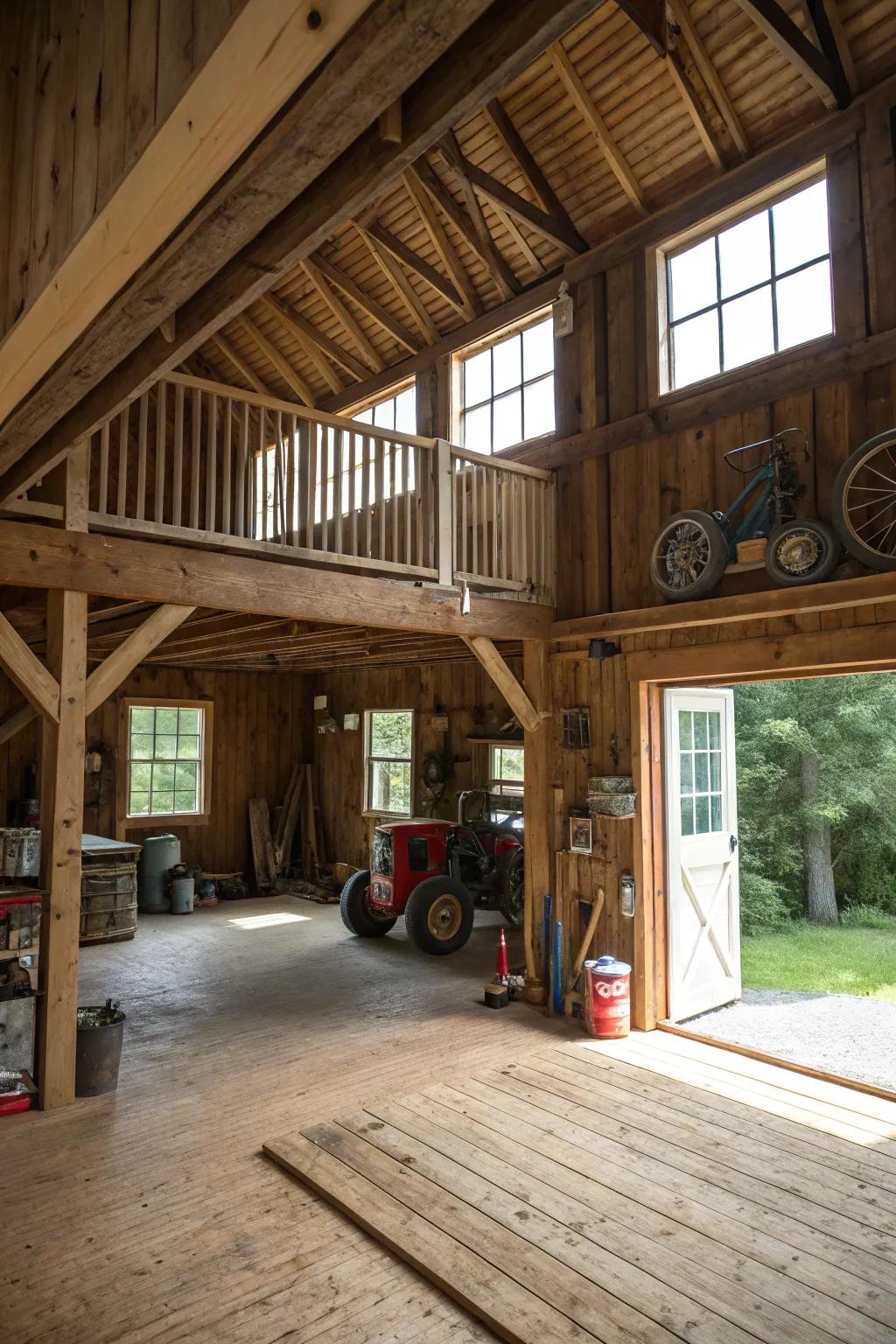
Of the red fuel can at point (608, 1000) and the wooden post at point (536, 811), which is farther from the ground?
the wooden post at point (536, 811)

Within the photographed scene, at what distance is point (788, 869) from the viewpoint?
36.5 feet

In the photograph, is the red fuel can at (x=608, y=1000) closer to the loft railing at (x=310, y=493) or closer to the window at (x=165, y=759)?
the loft railing at (x=310, y=493)

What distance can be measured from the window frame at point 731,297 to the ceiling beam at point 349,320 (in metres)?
3.65

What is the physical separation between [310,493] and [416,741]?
18.2 ft

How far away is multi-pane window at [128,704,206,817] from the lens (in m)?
10.7

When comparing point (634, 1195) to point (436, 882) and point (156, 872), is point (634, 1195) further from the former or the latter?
point (156, 872)

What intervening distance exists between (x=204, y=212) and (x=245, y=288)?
37cm

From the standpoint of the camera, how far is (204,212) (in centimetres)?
156

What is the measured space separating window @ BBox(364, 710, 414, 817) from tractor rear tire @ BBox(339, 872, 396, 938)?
7.54 ft

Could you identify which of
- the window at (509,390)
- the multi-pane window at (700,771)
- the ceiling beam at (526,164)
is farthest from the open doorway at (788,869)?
the ceiling beam at (526,164)

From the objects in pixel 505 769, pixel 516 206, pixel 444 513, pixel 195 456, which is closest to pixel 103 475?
pixel 195 456

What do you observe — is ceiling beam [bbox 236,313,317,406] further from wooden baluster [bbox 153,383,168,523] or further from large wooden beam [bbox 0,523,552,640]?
wooden baluster [bbox 153,383,168,523]

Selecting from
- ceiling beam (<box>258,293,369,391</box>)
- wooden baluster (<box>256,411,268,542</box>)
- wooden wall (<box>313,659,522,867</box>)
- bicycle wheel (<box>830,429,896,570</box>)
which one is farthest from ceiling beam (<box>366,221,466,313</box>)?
bicycle wheel (<box>830,429,896,570</box>)

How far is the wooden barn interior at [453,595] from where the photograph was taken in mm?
1673
